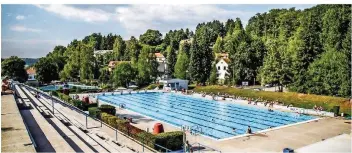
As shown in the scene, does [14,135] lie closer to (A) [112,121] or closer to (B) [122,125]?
(B) [122,125]

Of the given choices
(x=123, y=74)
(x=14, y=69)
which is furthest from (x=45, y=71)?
(x=123, y=74)

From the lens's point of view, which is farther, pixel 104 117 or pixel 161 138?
pixel 104 117

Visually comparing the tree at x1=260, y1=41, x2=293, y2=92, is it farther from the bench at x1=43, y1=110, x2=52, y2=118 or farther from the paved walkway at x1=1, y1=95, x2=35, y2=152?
the paved walkway at x1=1, y1=95, x2=35, y2=152

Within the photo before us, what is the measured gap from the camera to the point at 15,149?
32.4 feet

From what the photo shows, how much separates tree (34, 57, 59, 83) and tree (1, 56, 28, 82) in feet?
7.80

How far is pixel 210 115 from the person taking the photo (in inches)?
962

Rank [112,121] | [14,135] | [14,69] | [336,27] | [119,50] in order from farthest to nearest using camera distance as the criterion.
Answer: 1. [119,50]
2. [14,69]
3. [336,27]
4. [112,121]
5. [14,135]

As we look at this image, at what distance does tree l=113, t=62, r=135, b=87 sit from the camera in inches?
1668

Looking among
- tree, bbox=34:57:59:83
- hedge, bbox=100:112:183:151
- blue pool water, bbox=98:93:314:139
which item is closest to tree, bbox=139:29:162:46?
tree, bbox=34:57:59:83


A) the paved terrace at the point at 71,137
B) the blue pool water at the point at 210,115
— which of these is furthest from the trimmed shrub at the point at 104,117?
the blue pool water at the point at 210,115

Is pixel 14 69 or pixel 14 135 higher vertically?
pixel 14 69

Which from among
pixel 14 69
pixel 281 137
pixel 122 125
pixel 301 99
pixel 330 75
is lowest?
pixel 281 137

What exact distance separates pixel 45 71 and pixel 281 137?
4623cm

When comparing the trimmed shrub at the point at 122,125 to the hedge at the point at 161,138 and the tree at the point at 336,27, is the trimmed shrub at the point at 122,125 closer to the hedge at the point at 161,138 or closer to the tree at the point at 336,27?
the hedge at the point at 161,138
